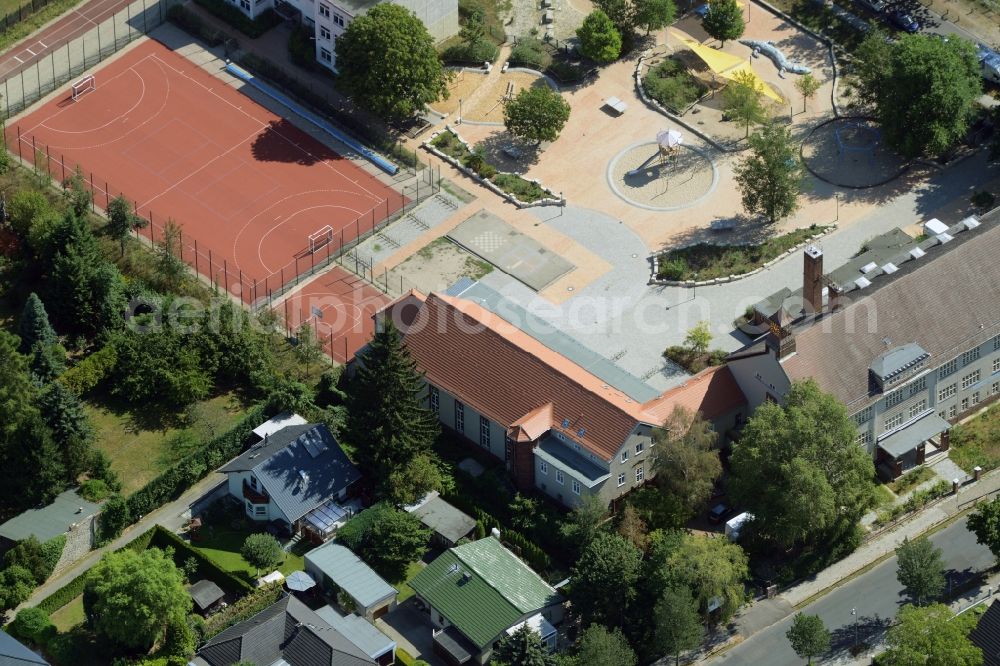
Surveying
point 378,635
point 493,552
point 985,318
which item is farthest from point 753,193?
point 378,635

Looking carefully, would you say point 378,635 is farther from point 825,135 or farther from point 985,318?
point 825,135

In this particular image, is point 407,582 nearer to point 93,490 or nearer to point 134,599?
point 134,599

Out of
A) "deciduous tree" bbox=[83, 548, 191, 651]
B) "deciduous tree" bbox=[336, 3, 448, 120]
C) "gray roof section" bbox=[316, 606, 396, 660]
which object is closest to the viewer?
"deciduous tree" bbox=[83, 548, 191, 651]

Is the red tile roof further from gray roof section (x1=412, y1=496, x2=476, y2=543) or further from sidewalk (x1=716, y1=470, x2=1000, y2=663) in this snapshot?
sidewalk (x1=716, y1=470, x2=1000, y2=663)

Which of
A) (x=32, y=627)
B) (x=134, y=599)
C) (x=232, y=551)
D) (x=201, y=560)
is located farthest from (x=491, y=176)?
(x=32, y=627)

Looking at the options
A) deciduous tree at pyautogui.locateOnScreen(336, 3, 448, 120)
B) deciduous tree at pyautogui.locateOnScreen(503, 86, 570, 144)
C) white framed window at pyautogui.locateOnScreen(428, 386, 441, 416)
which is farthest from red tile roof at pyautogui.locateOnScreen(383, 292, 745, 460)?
deciduous tree at pyautogui.locateOnScreen(336, 3, 448, 120)

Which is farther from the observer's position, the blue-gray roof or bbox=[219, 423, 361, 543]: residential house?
the blue-gray roof

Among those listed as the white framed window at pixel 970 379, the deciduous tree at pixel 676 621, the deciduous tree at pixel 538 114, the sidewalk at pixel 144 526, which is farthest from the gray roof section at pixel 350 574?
the deciduous tree at pixel 538 114

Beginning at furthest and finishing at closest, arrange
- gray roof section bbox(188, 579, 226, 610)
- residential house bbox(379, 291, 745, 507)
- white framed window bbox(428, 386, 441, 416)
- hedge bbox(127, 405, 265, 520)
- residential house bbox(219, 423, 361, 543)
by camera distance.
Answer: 1. white framed window bbox(428, 386, 441, 416)
2. hedge bbox(127, 405, 265, 520)
3. residential house bbox(219, 423, 361, 543)
4. residential house bbox(379, 291, 745, 507)
5. gray roof section bbox(188, 579, 226, 610)
